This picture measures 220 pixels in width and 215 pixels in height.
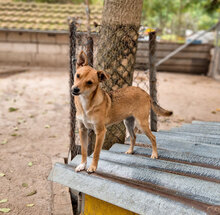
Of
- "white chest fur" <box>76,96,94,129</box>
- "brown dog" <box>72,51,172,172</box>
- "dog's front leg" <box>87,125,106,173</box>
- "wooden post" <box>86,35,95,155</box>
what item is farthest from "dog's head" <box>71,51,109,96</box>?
"wooden post" <box>86,35,95,155</box>

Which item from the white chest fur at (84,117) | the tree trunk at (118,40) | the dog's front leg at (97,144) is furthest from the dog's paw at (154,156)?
the tree trunk at (118,40)

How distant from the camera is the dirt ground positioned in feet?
11.9

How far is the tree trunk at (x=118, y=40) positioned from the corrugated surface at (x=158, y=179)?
3.69ft

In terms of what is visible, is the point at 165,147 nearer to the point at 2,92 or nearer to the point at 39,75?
the point at 2,92

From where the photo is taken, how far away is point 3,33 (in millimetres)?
15172

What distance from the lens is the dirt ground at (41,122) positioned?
363cm

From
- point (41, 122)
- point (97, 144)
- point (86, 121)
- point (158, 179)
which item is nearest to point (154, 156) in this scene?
point (158, 179)

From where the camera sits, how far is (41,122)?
→ 686cm

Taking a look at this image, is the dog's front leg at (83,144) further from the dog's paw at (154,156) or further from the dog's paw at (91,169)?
the dog's paw at (154,156)

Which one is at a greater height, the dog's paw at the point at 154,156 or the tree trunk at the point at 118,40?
the tree trunk at the point at 118,40

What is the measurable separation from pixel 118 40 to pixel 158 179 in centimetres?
209

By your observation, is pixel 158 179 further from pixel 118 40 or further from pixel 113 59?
pixel 118 40

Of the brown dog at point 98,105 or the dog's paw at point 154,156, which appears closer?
the brown dog at point 98,105

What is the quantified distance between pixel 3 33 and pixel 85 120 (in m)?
14.6
